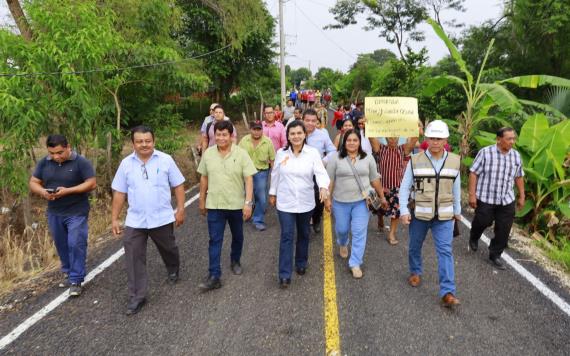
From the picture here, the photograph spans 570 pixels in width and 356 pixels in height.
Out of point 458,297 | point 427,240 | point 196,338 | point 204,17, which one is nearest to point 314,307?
point 196,338

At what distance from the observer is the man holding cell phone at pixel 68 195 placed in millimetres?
3898

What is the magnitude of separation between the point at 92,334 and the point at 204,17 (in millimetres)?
17221

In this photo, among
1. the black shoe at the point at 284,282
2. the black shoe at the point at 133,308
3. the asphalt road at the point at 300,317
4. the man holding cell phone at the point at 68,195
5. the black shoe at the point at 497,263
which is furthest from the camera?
the black shoe at the point at 497,263

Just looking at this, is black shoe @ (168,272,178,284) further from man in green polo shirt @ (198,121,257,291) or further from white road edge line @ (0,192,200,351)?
white road edge line @ (0,192,200,351)

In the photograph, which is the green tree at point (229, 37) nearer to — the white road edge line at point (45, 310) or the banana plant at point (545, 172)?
the white road edge line at point (45, 310)

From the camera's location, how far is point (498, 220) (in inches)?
184

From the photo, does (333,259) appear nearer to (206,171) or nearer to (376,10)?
(206,171)

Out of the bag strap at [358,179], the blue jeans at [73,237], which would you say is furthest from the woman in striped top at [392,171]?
the blue jeans at [73,237]

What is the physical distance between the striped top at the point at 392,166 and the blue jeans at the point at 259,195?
1839 millimetres

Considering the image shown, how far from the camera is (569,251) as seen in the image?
4906 mm

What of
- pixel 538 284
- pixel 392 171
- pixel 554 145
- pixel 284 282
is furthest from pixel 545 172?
pixel 284 282

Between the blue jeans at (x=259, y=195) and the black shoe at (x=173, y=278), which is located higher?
the blue jeans at (x=259, y=195)

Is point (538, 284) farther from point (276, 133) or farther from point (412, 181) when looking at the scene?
point (276, 133)

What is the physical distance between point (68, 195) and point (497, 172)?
4.86m
